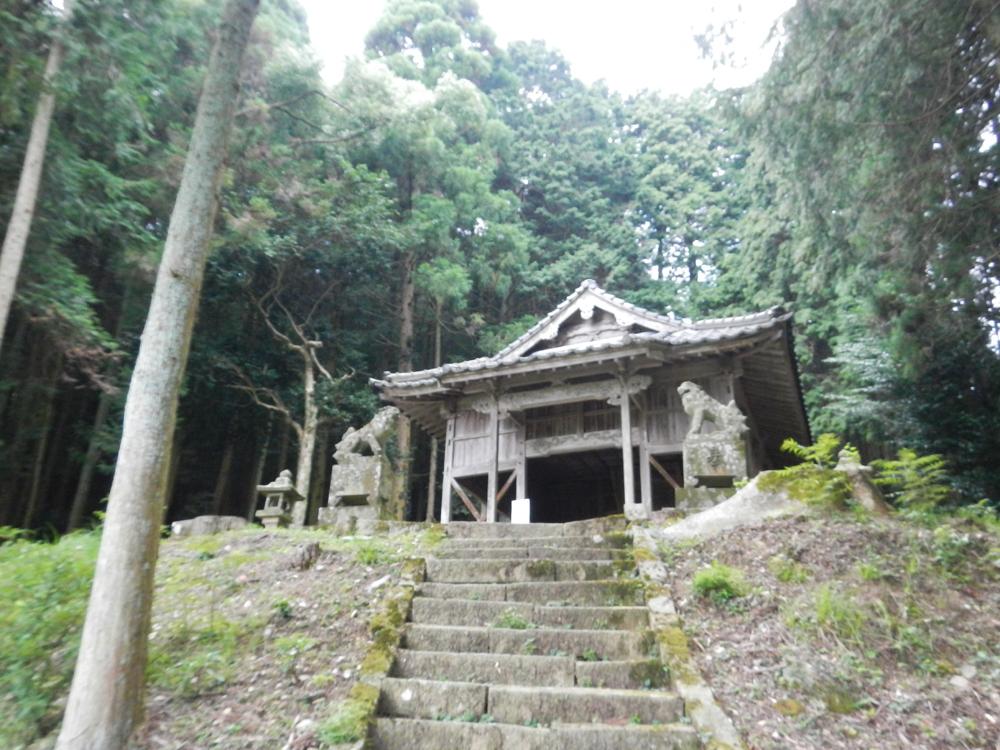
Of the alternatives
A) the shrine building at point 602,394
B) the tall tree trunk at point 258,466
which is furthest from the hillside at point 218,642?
the tall tree trunk at point 258,466

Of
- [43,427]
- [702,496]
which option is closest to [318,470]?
[43,427]

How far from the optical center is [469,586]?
21.5 ft

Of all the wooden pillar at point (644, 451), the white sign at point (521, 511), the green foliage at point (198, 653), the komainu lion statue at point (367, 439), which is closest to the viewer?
the green foliage at point (198, 653)

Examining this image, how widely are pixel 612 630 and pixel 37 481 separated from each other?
51.4 feet

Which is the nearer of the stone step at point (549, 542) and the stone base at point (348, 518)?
the stone step at point (549, 542)

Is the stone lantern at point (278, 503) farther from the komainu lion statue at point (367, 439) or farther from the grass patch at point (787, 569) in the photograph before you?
the grass patch at point (787, 569)

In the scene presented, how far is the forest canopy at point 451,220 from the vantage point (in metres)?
8.28

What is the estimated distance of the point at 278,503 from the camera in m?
11.0

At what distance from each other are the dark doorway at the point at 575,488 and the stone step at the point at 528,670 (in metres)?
11.6

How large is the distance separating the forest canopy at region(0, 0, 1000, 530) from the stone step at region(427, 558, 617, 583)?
206 inches

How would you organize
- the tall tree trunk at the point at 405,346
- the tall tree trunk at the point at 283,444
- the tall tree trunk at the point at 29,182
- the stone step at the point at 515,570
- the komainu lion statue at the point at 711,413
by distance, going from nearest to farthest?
the stone step at the point at 515,570, the komainu lion statue at the point at 711,413, the tall tree trunk at the point at 29,182, the tall tree trunk at the point at 405,346, the tall tree trunk at the point at 283,444

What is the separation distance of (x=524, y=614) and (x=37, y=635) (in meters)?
3.82

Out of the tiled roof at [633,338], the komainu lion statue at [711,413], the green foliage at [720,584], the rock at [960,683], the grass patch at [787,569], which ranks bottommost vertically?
the rock at [960,683]

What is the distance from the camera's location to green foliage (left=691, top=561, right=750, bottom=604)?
584 cm
